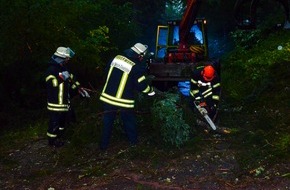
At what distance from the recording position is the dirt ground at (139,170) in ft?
17.4

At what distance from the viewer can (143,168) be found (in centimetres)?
595

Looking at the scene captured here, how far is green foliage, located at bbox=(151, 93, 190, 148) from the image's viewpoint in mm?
6504

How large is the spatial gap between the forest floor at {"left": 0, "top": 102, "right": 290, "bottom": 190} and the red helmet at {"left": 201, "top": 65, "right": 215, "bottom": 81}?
1190 mm

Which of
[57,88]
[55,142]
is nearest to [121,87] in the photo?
[57,88]

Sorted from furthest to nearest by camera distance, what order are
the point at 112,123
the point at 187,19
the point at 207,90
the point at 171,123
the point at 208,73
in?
the point at 187,19 < the point at 207,90 < the point at 208,73 < the point at 112,123 < the point at 171,123

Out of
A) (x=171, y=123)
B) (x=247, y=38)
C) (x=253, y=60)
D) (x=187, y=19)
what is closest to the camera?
(x=171, y=123)

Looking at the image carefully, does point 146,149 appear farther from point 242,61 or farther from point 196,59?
point 242,61

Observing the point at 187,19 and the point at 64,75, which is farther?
the point at 187,19

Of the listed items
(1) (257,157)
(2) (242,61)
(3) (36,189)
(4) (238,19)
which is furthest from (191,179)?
(2) (242,61)

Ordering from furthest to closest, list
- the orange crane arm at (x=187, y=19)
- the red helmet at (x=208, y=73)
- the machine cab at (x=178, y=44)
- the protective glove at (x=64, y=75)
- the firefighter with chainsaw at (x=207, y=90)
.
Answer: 1. the machine cab at (x=178, y=44)
2. the orange crane arm at (x=187, y=19)
3. the firefighter with chainsaw at (x=207, y=90)
4. the red helmet at (x=208, y=73)
5. the protective glove at (x=64, y=75)

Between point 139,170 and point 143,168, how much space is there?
4.2 inches

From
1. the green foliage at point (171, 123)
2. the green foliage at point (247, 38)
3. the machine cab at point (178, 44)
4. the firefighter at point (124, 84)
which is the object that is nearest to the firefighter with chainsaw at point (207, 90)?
the green foliage at point (171, 123)

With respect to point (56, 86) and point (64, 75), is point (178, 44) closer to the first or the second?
point (64, 75)

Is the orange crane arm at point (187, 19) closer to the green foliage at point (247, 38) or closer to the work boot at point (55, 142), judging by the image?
the green foliage at point (247, 38)
